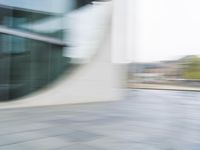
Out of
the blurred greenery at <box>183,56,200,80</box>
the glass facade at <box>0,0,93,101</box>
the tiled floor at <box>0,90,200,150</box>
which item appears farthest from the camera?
the blurred greenery at <box>183,56,200,80</box>

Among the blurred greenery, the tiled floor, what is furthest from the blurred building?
the blurred greenery

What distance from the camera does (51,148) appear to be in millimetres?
5578

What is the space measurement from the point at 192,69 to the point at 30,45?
39.7 metres

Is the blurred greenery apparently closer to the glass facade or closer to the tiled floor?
the glass facade

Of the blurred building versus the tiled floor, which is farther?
the blurred building

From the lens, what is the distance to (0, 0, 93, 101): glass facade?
12.1 m

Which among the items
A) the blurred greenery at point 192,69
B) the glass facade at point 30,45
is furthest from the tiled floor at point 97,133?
the blurred greenery at point 192,69

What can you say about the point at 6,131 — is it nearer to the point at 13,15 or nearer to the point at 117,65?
the point at 13,15

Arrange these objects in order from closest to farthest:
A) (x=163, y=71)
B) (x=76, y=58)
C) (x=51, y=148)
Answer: (x=51, y=148) → (x=76, y=58) → (x=163, y=71)

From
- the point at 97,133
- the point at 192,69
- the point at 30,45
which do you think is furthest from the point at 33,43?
the point at 192,69

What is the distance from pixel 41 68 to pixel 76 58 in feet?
5.39

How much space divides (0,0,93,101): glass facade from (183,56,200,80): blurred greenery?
36.9 meters

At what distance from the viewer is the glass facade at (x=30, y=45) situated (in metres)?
12.1

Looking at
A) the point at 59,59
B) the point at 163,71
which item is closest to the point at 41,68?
the point at 59,59
